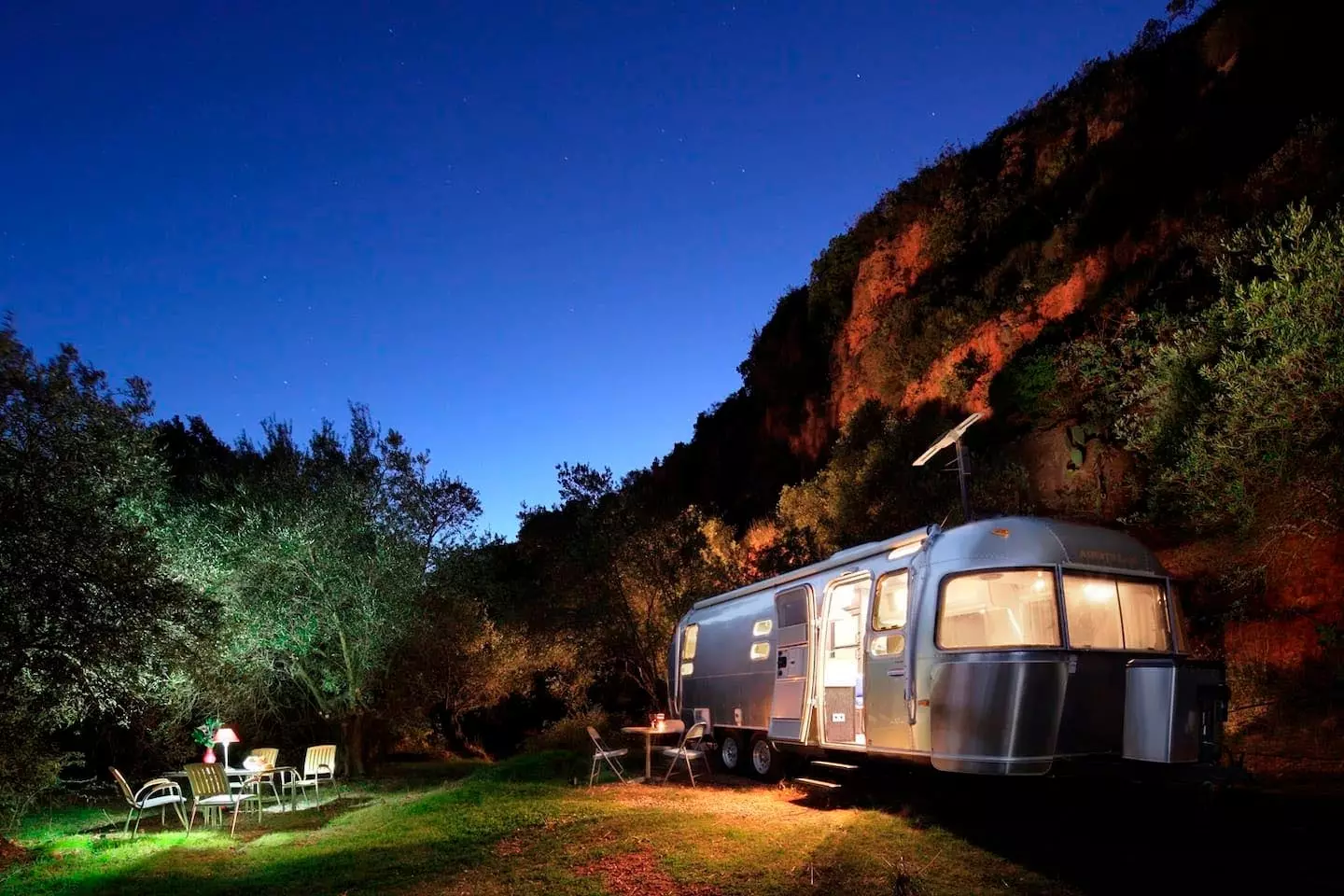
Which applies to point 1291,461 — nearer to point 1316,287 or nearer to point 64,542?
point 1316,287

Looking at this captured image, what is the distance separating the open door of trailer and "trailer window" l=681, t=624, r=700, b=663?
529 cm

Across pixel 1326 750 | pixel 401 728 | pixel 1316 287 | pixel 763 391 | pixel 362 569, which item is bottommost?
pixel 401 728

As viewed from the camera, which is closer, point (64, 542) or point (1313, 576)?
point (64, 542)

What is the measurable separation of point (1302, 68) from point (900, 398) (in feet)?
44.2

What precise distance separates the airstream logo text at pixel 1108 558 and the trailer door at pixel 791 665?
13.5ft

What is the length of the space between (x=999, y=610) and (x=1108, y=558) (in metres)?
1.35

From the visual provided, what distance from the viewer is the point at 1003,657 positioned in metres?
8.23

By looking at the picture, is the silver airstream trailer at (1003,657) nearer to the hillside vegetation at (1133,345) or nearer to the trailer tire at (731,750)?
the trailer tire at (731,750)

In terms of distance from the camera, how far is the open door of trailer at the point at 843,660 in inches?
422

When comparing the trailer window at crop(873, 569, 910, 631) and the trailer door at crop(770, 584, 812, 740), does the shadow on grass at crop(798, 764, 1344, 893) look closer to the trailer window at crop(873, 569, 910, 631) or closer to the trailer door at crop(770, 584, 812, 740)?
the trailer door at crop(770, 584, 812, 740)

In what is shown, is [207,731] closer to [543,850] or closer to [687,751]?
[687,751]

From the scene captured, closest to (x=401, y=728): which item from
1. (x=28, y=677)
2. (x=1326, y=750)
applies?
(x=28, y=677)

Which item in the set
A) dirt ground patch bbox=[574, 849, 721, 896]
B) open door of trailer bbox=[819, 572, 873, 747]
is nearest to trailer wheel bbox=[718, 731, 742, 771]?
open door of trailer bbox=[819, 572, 873, 747]

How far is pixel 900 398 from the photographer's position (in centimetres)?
2858
